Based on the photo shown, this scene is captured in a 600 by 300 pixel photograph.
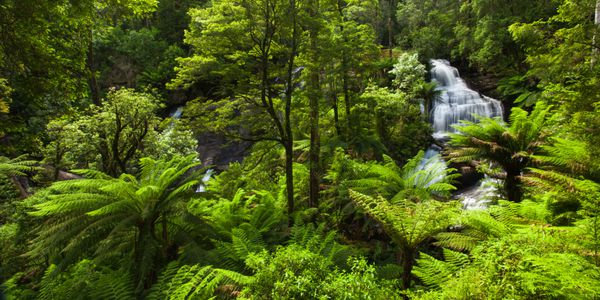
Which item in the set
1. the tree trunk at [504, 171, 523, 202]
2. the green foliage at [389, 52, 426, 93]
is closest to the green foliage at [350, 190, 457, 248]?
the tree trunk at [504, 171, 523, 202]

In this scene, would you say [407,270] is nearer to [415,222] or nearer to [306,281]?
[415,222]

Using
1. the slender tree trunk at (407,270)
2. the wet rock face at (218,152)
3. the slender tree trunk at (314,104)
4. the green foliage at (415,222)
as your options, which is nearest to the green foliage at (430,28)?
the wet rock face at (218,152)

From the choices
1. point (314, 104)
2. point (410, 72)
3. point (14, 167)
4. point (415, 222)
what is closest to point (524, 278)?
point (415, 222)

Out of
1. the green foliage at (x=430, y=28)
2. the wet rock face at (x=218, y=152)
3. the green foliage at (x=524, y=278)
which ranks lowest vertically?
the wet rock face at (x=218, y=152)

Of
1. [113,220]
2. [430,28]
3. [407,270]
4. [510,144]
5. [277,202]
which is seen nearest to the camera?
[407,270]

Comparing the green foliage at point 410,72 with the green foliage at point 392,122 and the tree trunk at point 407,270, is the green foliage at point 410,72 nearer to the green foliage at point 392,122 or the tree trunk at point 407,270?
the green foliage at point 392,122

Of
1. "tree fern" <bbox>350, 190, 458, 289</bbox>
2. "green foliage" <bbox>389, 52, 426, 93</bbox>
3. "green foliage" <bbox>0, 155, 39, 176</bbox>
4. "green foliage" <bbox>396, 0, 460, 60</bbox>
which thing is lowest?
"tree fern" <bbox>350, 190, 458, 289</bbox>

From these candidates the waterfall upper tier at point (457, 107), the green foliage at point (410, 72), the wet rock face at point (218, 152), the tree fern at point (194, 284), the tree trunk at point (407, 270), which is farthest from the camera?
the wet rock face at point (218, 152)

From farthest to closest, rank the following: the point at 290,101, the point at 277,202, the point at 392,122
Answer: the point at 392,122 < the point at 277,202 < the point at 290,101

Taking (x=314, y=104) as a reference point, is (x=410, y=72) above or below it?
above

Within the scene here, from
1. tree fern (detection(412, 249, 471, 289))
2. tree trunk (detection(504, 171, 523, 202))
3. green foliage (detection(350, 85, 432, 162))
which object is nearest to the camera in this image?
tree fern (detection(412, 249, 471, 289))

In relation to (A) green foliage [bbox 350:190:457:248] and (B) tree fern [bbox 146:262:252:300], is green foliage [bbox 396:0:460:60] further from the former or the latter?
(B) tree fern [bbox 146:262:252:300]

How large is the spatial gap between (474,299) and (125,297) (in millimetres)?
3309

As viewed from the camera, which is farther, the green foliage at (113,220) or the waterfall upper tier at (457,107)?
the waterfall upper tier at (457,107)
